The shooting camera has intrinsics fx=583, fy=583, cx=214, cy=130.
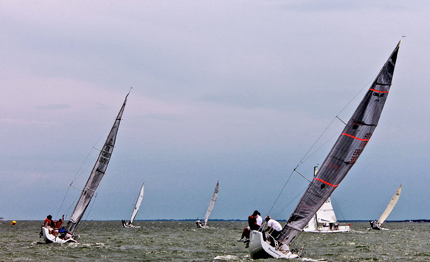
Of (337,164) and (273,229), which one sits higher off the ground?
(337,164)

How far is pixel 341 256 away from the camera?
36219 millimetres

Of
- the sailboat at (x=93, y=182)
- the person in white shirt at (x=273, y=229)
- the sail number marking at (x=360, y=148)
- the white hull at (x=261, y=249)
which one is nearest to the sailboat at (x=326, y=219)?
the sailboat at (x=93, y=182)

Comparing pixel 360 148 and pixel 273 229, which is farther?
pixel 273 229

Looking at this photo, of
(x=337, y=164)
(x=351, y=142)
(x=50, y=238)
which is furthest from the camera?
(x=50, y=238)

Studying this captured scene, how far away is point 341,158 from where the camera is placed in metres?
27.3

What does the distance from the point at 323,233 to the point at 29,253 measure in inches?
1771

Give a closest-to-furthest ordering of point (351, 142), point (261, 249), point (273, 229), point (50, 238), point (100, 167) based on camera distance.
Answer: point (351, 142) → point (261, 249) → point (273, 229) → point (100, 167) → point (50, 238)

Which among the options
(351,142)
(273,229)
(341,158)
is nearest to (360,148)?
(351,142)

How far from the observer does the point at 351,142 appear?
2725 cm

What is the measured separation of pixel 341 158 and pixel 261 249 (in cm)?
572

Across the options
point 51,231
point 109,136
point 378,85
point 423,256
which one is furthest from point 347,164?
point 51,231

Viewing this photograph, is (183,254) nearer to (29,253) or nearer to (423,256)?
(29,253)

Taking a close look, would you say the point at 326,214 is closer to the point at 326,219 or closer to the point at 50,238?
the point at 326,219

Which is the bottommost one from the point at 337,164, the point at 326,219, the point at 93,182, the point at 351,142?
the point at 326,219
